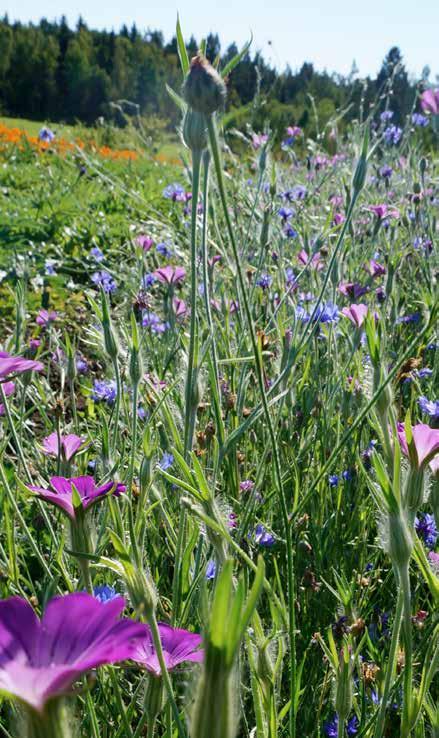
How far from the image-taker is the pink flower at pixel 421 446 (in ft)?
1.91

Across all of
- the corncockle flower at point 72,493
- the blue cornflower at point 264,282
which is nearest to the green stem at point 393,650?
the corncockle flower at point 72,493

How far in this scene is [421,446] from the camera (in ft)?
1.99

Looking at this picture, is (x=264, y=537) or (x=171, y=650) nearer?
(x=171, y=650)

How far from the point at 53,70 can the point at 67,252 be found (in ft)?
76.2

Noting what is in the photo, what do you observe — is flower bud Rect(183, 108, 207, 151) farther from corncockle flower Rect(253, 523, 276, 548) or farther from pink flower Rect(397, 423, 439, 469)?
corncockle flower Rect(253, 523, 276, 548)

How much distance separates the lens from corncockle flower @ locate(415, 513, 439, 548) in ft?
3.74

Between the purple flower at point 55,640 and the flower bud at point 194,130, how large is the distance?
388mm

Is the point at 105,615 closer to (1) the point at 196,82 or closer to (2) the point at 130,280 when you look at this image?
(1) the point at 196,82

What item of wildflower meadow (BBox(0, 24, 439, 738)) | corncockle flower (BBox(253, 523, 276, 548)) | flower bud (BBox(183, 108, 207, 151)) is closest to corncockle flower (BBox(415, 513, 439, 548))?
wildflower meadow (BBox(0, 24, 439, 738))

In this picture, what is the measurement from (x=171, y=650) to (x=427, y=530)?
67cm

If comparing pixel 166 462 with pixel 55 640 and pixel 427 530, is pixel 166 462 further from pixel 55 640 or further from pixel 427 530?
pixel 55 640

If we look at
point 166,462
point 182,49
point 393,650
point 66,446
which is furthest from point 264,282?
point 393,650

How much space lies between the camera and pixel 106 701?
0.81 meters

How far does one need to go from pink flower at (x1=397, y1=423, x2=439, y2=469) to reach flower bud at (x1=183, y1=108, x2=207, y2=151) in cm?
31
